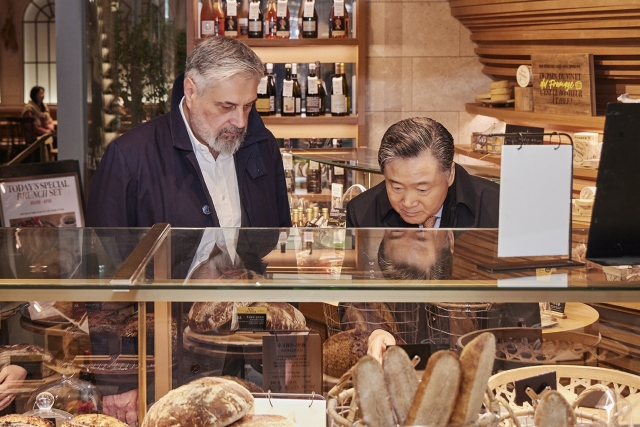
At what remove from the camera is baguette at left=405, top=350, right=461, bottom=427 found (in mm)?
1137

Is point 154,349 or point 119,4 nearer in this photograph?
point 154,349

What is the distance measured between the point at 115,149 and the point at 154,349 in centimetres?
109

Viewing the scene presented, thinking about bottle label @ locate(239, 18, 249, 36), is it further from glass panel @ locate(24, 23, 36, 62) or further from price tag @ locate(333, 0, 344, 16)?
glass panel @ locate(24, 23, 36, 62)

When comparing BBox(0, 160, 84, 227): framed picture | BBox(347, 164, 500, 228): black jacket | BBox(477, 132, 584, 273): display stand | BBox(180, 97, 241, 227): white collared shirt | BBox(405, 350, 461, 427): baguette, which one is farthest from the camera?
BBox(0, 160, 84, 227): framed picture

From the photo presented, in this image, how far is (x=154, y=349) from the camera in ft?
5.09

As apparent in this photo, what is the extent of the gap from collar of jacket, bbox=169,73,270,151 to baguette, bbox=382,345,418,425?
148 centimetres

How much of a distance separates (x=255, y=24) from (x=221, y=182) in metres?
3.34

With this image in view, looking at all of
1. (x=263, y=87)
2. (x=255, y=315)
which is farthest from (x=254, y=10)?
(x=255, y=315)

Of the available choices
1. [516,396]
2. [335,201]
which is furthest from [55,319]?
[335,201]

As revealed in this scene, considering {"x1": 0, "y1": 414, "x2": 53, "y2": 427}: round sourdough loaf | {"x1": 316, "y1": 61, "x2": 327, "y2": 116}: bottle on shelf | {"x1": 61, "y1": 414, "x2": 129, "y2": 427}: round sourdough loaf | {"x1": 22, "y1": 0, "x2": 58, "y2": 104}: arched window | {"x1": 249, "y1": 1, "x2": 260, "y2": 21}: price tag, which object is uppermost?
{"x1": 22, "y1": 0, "x2": 58, "y2": 104}: arched window

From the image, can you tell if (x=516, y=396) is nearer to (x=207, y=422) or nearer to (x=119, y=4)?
(x=207, y=422)

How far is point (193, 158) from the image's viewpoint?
251 centimetres

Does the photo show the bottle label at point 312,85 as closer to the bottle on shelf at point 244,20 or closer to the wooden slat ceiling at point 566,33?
the bottle on shelf at point 244,20

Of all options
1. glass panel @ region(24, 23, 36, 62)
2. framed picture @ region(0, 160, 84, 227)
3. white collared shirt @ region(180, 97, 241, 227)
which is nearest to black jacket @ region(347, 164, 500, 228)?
white collared shirt @ region(180, 97, 241, 227)
